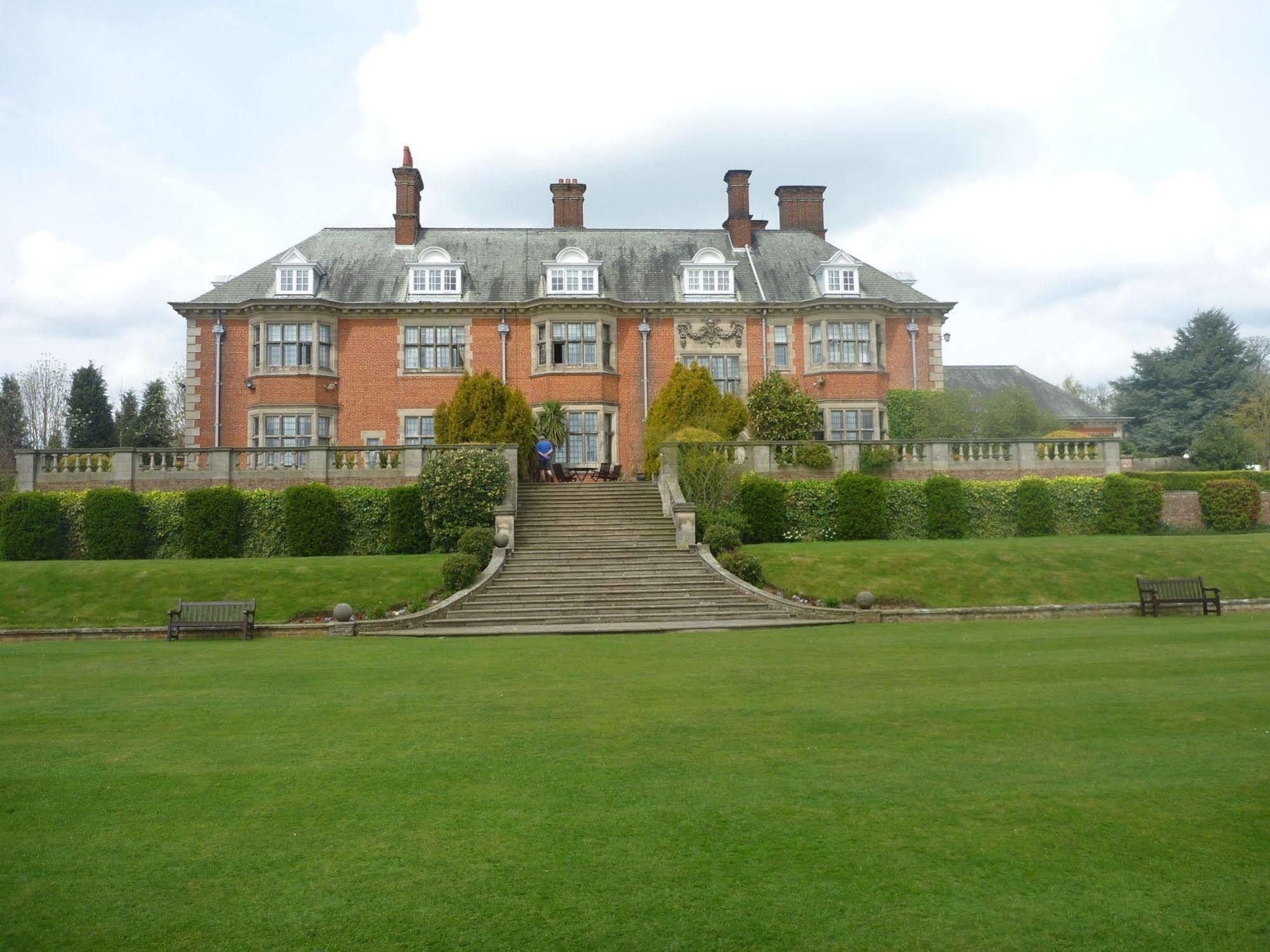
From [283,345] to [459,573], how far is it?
18.3 meters

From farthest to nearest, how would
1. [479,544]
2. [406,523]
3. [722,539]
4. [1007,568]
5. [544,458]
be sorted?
[544,458], [406,523], [722,539], [479,544], [1007,568]

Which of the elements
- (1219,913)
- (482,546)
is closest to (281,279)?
(482,546)

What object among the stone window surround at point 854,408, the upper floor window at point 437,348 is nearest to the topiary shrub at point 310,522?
the upper floor window at point 437,348

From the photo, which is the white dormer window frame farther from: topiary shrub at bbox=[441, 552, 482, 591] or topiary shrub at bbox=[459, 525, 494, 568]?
topiary shrub at bbox=[441, 552, 482, 591]

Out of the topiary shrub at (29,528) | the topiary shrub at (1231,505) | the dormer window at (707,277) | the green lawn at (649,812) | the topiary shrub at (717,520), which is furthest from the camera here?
the dormer window at (707,277)

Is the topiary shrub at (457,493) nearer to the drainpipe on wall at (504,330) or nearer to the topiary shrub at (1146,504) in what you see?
the drainpipe on wall at (504,330)

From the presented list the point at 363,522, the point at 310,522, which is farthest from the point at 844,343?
the point at 310,522

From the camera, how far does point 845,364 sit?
120ft

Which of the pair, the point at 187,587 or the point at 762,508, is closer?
the point at 187,587

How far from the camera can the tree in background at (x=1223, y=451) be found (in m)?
40.9

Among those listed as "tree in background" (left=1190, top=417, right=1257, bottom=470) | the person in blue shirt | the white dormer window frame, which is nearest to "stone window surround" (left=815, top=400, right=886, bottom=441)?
the white dormer window frame

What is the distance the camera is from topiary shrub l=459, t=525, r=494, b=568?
904 inches

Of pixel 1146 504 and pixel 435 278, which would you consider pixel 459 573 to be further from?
pixel 1146 504

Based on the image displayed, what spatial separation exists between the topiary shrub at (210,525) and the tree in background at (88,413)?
105ft
